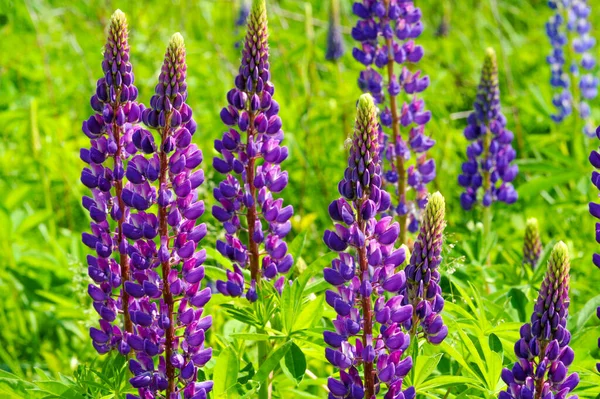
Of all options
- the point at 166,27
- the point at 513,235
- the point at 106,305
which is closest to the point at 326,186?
the point at 513,235

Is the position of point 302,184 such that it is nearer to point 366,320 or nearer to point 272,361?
point 272,361

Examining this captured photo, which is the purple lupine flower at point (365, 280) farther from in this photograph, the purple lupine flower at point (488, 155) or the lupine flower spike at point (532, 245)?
the purple lupine flower at point (488, 155)

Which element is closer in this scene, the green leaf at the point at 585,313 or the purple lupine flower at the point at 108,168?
the purple lupine flower at the point at 108,168

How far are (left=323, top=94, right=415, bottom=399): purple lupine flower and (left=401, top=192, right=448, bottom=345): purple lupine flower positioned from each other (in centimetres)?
6

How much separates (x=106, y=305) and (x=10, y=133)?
11.3 ft

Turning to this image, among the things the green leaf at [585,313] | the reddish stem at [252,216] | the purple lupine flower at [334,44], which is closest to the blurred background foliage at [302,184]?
the green leaf at [585,313]

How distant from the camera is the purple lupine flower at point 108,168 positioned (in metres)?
2.27

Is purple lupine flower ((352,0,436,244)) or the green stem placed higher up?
purple lupine flower ((352,0,436,244))

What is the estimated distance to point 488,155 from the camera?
378 centimetres

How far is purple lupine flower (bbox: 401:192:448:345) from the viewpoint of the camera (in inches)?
82.3

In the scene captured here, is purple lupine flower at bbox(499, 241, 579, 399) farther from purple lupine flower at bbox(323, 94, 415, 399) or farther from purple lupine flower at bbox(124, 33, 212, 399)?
purple lupine flower at bbox(124, 33, 212, 399)

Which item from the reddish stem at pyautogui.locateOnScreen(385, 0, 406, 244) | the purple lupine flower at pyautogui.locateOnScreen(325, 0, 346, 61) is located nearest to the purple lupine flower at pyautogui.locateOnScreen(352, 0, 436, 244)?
the reddish stem at pyautogui.locateOnScreen(385, 0, 406, 244)

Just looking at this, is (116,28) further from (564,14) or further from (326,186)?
(564,14)

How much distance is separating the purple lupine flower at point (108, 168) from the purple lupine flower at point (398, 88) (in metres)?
1.30
